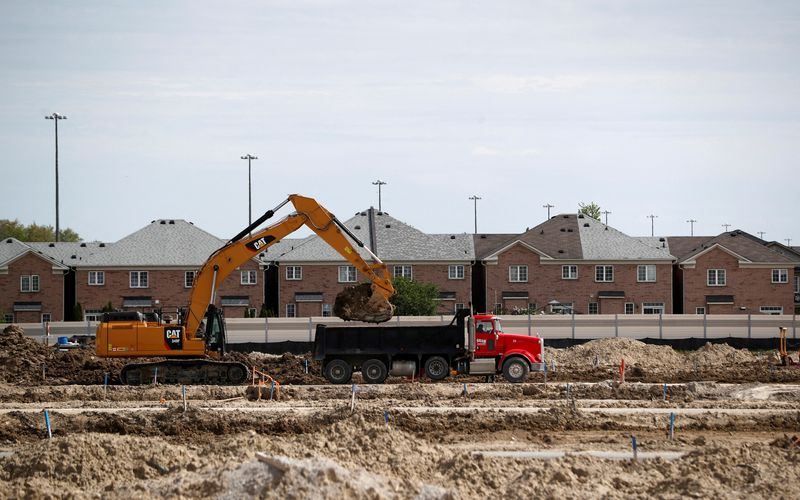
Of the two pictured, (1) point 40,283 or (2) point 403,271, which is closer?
(1) point 40,283

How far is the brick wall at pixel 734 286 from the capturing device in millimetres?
76625

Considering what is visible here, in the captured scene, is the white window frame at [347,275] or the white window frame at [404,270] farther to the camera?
the white window frame at [404,270]

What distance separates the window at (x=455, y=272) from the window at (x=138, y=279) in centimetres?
2092

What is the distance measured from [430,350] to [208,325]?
733cm

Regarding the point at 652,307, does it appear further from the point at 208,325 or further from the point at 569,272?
the point at 208,325

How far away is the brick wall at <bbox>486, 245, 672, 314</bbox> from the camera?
248 feet

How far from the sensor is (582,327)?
6009cm

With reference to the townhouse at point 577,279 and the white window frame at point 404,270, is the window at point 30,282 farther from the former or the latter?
the townhouse at point 577,279

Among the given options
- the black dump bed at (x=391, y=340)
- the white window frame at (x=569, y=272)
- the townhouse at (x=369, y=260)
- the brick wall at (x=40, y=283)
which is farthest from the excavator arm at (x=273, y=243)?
the brick wall at (x=40, y=283)

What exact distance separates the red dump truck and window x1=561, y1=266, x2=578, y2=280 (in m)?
41.0

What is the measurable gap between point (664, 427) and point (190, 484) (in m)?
13.0

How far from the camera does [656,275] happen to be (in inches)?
3000

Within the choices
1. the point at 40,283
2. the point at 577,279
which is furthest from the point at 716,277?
the point at 40,283

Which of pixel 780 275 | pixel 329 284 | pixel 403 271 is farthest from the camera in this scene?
pixel 780 275
